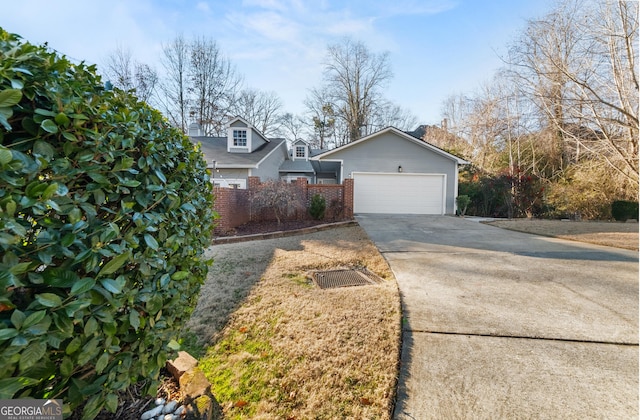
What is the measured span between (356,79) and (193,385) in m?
25.5

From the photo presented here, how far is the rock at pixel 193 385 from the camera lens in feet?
5.12

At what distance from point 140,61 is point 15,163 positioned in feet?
80.7

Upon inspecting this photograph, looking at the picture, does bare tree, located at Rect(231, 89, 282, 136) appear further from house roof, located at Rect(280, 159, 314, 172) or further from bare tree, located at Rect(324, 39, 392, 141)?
house roof, located at Rect(280, 159, 314, 172)

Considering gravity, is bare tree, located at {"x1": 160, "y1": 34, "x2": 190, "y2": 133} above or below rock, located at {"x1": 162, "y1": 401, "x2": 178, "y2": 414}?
above

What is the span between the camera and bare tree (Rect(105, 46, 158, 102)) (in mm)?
19219

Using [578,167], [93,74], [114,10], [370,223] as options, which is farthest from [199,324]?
[578,167]

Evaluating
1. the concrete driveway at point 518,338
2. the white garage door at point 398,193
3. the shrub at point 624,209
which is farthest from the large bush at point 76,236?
the shrub at point 624,209

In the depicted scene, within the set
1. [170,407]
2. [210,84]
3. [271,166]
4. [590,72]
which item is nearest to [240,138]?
[271,166]

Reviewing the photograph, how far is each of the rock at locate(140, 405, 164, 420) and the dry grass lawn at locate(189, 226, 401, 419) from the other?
1.26 ft

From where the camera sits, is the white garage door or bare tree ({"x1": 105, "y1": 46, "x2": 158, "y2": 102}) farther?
bare tree ({"x1": 105, "y1": 46, "x2": 158, "y2": 102})

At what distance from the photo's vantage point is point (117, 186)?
112cm

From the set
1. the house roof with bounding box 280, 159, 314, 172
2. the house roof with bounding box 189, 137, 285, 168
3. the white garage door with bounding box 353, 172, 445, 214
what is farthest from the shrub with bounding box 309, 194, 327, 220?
the house roof with bounding box 280, 159, 314, 172

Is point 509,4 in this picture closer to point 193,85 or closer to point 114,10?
point 114,10

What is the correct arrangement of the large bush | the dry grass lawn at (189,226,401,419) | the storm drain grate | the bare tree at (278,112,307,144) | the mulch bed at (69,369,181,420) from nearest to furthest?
the large bush → the mulch bed at (69,369,181,420) → the dry grass lawn at (189,226,401,419) → the storm drain grate → the bare tree at (278,112,307,144)
